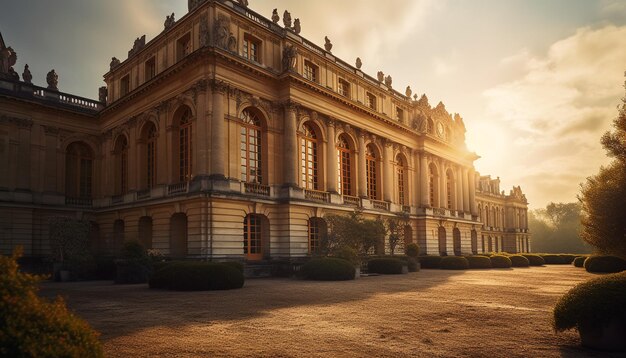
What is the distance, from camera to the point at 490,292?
744 inches

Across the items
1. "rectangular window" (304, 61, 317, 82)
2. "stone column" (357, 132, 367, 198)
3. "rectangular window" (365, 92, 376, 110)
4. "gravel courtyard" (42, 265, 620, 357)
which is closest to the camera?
"gravel courtyard" (42, 265, 620, 357)

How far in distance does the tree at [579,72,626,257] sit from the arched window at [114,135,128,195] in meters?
35.3

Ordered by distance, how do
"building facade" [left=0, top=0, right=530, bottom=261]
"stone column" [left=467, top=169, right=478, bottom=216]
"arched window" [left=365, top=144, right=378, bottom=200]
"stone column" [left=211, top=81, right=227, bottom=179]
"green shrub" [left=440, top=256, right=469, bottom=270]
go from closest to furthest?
"stone column" [left=211, top=81, right=227, bottom=179] < "building facade" [left=0, top=0, right=530, bottom=261] < "green shrub" [left=440, top=256, right=469, bottom=270] < "arched window" [left=365, top=144, right=378, bottom=200] < "stone column" [left=467, top=169, right=478, bottom=216]

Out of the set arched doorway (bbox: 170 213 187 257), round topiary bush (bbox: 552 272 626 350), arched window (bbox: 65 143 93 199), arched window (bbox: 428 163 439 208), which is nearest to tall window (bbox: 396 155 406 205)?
Result: arched window (bbox: 428 163 439 208)

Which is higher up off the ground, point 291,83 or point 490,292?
point 291,83

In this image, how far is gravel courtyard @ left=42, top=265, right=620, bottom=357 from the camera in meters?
8.58

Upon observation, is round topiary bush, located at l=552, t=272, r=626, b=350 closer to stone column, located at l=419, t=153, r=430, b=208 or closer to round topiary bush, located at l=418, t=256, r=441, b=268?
round topiary bush, located at l=418, t=256, r=441, b=268

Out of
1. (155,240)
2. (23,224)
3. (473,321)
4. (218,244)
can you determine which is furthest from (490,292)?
(23,224)

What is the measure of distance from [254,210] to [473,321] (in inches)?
818

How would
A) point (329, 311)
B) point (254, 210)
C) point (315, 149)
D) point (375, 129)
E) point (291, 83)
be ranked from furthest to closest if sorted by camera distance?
1. point (375, 129)
2. point (315, 149)
3. point (291, 83)
4. point (254, 210)
5. point (329, 311)

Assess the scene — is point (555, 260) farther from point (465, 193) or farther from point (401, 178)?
point (401, 178)

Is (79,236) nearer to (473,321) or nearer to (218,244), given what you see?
(218,244)

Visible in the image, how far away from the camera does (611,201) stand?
25.1m

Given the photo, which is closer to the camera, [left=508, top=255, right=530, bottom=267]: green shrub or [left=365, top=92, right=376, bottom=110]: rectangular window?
[left=365, top=92, right=376, bottom=110]: rectangular window
